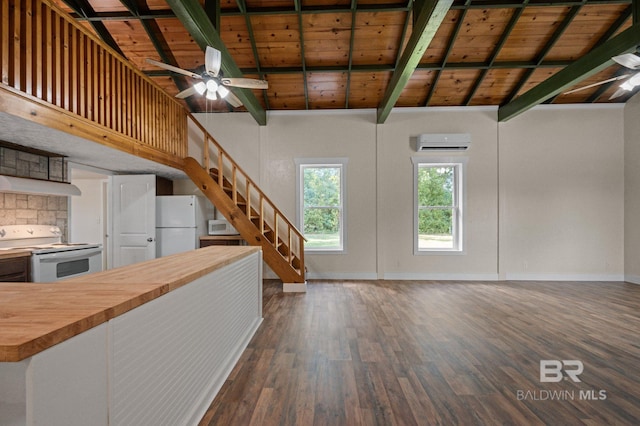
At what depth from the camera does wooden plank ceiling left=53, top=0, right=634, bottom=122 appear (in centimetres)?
400

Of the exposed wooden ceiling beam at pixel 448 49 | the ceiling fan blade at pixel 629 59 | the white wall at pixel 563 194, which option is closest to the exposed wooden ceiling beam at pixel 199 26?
the exposed wooden ceiling beam at pixel 448 49

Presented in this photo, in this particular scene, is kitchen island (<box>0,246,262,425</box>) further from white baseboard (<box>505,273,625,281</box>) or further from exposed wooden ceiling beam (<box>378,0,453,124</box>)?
white baseboard (<box>505,273,625,281</box>)

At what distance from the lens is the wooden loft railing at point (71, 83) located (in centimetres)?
226

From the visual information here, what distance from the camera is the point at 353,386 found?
2.14 meters

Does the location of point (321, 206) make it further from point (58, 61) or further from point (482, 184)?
point (58, 61)

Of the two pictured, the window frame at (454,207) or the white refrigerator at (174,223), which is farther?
the window frame at (454,207)

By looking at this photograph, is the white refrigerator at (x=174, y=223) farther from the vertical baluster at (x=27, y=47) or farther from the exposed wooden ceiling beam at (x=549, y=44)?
the exposed wooden ceiling beam at (x=549, y=44)

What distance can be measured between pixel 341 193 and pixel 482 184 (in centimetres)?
288

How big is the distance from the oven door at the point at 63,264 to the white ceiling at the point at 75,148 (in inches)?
52.4

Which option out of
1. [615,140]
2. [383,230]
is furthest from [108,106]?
[615,140]

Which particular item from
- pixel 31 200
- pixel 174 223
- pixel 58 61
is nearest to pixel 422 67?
pixel 58 61

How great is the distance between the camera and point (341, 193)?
5.83m

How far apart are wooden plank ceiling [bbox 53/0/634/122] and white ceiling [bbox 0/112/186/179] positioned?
1640 mm

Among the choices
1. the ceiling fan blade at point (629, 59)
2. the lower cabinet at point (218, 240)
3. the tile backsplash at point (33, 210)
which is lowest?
the lower cabinet at point (218, 240)
